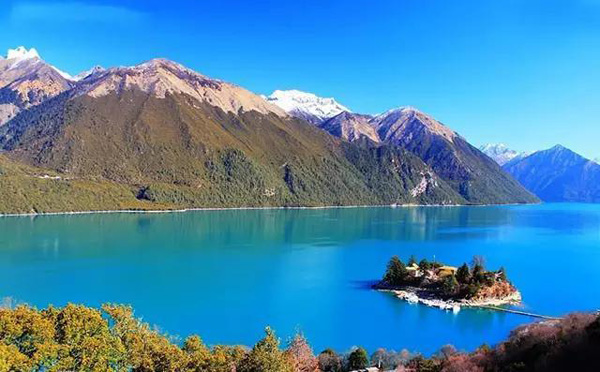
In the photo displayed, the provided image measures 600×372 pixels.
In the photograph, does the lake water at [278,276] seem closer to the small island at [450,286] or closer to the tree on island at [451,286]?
the small island at [450,286]

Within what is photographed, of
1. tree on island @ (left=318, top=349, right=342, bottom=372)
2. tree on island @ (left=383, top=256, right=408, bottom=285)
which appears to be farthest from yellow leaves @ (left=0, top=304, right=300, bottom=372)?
tree on island @ (left=383, top=256, right=408, bottom=285)

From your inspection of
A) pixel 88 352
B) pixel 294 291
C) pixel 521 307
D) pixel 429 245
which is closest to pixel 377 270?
pixel 294 291

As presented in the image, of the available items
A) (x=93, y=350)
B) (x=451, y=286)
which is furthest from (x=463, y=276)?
(x=93, y=350)

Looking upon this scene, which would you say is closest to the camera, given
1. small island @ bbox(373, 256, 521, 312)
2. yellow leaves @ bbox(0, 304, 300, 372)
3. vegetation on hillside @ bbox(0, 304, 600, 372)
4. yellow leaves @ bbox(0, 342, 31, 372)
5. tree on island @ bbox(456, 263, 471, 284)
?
yellow leaves @ bbox(0, 342, 31, 372)

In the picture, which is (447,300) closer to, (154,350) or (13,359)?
(154,350)

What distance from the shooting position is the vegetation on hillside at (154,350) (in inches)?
1238

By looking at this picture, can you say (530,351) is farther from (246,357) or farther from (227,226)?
(227,226)

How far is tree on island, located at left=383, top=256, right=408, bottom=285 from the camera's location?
91.0 m

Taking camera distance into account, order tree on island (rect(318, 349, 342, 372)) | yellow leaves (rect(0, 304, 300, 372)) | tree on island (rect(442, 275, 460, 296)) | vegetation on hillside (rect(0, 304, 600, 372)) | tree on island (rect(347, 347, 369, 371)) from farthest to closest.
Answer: tree on island (rect(442, 275, 460, 296)) < tree on island (rect(318, 349, 342, 372)) < tree on island (rect(347, 347, 369, 371)) < yellow leaves (rect(0, 304, 300, 372)) < vegetation on hillside (rect(0, 304, 600, 372))

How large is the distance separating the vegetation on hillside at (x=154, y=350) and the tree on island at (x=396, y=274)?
51.5 metres

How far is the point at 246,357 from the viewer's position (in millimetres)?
34188

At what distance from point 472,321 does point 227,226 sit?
122 m

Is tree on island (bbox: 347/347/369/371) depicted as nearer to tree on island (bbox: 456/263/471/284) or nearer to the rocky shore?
the rocky shore

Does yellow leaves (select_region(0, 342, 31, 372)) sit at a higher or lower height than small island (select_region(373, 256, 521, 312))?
higher
